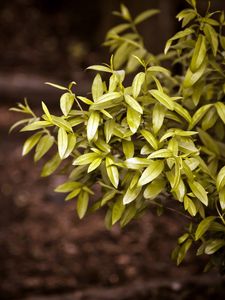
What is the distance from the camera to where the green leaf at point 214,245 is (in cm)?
183

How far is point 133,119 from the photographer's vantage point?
1632mm

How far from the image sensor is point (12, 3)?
770 cm

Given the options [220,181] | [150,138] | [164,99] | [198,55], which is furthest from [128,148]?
[198,55]

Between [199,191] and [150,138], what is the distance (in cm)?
24

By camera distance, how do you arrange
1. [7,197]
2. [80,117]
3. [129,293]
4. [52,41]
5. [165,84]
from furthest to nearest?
1. [52,41]
2. [7,197]
3. [129,293]
4. [165,84]
5. [80,117]

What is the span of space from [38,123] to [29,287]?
178 centimetres

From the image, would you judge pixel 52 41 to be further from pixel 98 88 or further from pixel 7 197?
pixel 98 88

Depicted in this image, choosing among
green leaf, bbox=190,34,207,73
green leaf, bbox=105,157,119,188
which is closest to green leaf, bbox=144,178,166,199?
green leaf, bbox=105,157,119,188

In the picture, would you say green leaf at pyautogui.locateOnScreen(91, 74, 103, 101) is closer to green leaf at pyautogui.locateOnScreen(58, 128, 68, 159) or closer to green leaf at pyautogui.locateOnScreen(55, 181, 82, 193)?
green leaf at pyautogui.locateOnScreen(58, 128, 68, 159)

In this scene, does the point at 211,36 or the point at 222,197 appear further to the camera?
the point at 211,36

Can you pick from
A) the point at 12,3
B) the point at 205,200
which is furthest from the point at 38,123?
the point at 12,3

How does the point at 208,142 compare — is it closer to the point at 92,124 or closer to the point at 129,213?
the point at 129,213

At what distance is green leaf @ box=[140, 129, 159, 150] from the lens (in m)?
1.65

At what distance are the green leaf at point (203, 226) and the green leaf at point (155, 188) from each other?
0.73ft
